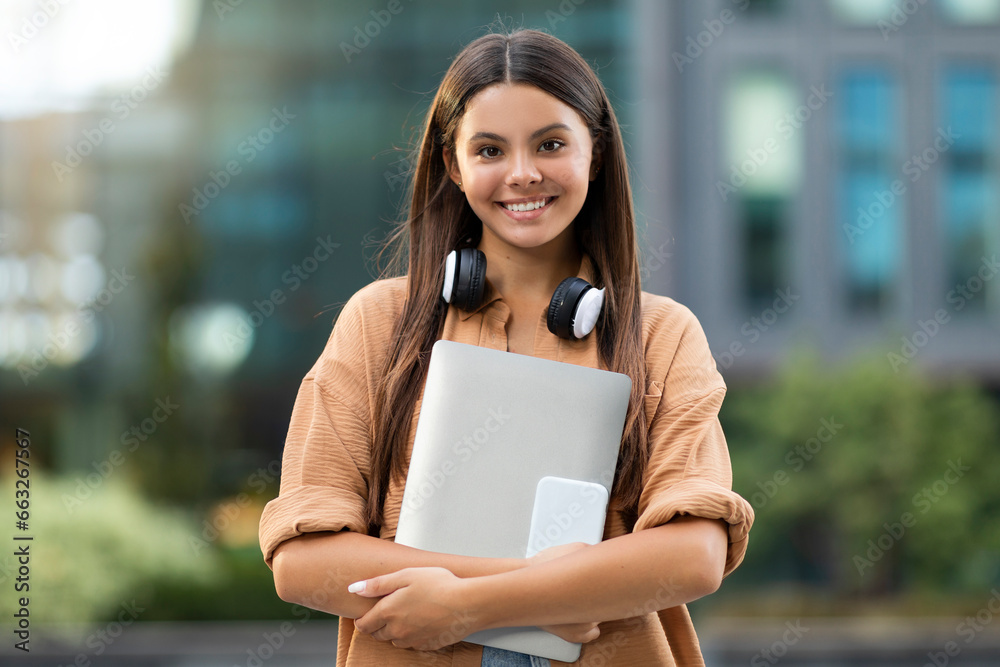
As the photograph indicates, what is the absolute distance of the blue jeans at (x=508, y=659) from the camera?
165 cm

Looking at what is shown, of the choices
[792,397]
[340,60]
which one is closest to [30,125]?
[340,60]

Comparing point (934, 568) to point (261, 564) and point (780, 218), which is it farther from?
point (261, 564)

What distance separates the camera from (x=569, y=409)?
5.58 feet

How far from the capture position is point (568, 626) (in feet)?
5.30
